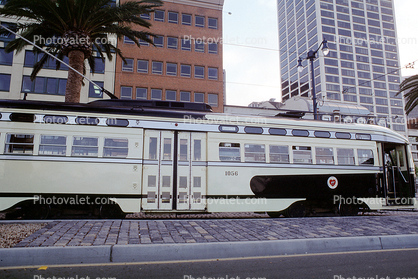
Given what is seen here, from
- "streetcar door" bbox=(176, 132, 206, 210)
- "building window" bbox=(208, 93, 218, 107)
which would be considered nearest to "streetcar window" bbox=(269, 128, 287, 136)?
"streetcar door" bbox=(176, 132, 206, 210)

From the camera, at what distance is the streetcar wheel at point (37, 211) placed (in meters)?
8.80

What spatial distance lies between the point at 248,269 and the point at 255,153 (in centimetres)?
580

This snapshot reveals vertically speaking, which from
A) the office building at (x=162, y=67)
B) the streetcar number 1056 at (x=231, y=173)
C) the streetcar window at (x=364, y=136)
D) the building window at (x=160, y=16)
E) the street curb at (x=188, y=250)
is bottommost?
the street curb at (x=188, y=250)

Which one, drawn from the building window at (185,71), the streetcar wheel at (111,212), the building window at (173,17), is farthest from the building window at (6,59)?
the streetcar wheel at (111,212)

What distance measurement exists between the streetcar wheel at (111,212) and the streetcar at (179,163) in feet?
0.10

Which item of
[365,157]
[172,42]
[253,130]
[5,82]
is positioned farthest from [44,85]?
[365,157]

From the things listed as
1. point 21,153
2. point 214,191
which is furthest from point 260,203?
point 21,153

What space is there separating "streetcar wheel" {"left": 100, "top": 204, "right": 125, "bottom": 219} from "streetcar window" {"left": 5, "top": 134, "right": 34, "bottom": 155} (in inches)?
106

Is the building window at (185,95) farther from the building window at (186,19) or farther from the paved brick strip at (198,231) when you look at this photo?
the paved brick strip at (198,231)

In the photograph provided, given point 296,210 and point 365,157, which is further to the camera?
point 365,157

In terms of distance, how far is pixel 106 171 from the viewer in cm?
902

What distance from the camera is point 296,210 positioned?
414 inches

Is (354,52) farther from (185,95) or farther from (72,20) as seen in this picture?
(72,20)

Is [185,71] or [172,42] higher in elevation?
[172,42]
